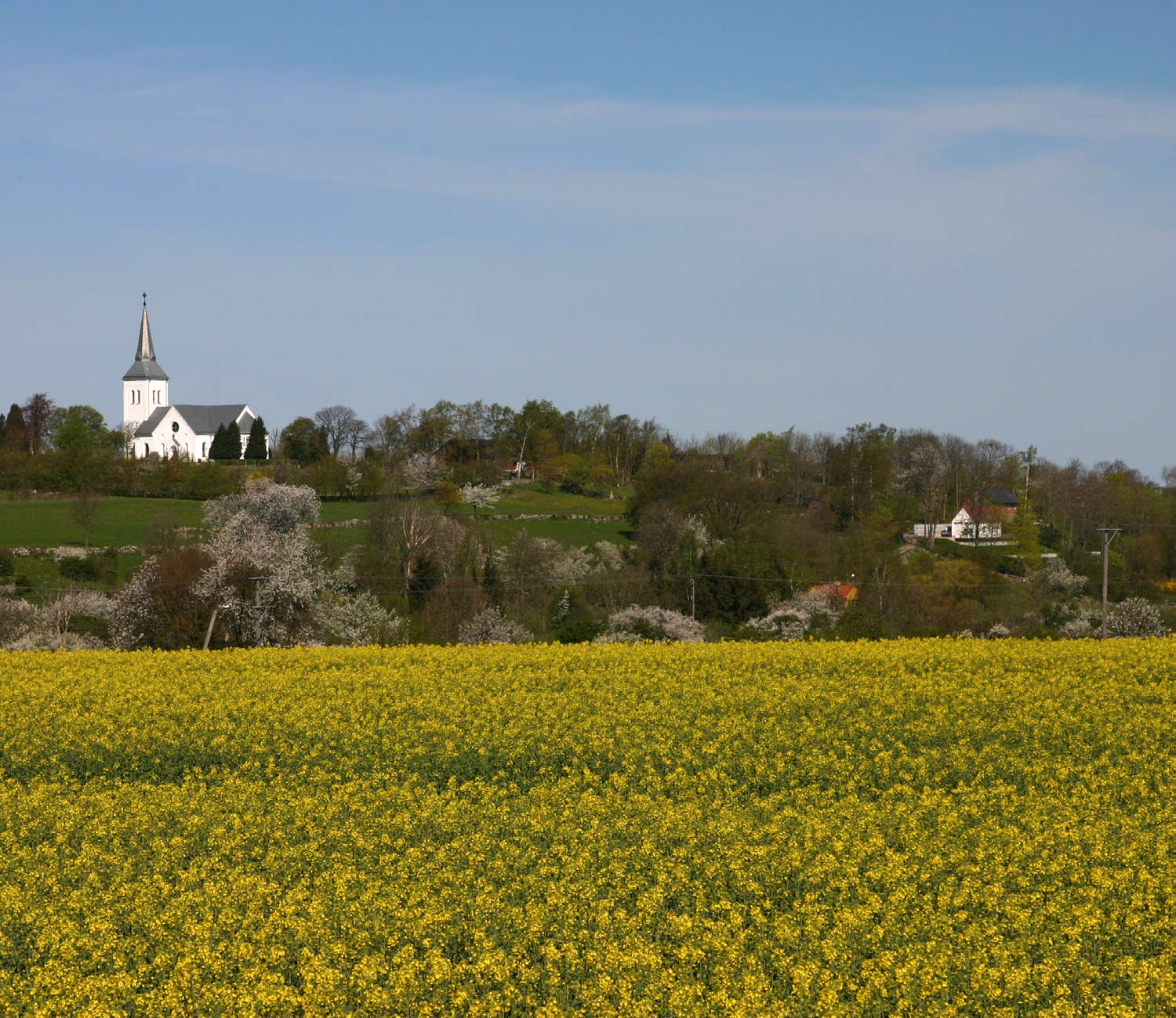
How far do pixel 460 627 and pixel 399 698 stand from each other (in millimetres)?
32166

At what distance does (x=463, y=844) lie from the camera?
34.1 ft

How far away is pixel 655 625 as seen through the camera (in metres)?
46.8

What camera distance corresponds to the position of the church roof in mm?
165750

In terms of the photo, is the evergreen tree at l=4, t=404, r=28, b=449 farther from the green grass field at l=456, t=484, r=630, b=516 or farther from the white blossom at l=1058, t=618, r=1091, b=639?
the white blossom at l=1058, t=618, r=1091, b=639

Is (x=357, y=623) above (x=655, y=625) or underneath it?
underneath

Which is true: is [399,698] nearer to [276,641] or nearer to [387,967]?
[387,967]

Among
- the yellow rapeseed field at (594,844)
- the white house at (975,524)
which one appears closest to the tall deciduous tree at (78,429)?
the white house at (975,524)

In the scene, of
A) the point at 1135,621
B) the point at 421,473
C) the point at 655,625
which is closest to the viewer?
the point at 655,625

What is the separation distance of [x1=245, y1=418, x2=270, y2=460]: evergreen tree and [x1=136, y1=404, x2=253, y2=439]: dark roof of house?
2417 centimetres

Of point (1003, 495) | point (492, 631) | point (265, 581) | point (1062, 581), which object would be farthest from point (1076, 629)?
point (1003, 495)

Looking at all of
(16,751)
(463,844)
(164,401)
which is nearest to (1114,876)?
(463,844)

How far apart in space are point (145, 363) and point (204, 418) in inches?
670

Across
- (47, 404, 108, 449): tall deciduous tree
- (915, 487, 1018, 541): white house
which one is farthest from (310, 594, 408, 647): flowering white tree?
(47, 404, 108, 449): tall deciduous tree

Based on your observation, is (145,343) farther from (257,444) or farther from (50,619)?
(50,619)
